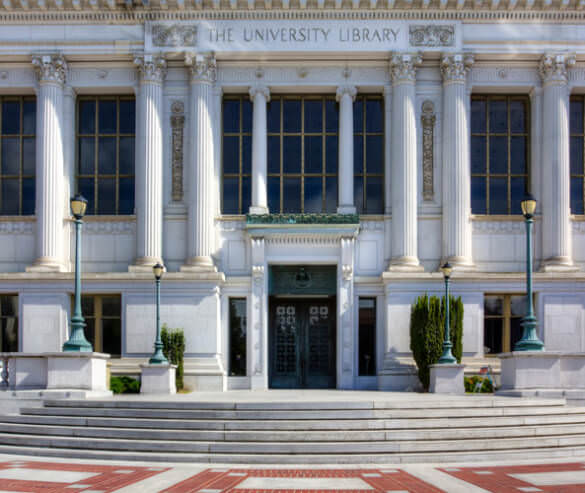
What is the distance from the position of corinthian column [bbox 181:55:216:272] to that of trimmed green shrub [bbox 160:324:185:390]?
9.11 feet

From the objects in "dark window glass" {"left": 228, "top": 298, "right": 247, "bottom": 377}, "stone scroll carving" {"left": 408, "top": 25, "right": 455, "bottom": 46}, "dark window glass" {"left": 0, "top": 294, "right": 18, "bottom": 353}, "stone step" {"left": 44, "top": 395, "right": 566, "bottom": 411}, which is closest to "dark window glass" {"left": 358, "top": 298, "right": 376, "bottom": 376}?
"dark window glass" {"left": 228, "top": 298, "right": 247, "bottom": 377}

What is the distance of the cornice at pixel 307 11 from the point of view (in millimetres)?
31016

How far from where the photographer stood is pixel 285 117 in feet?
106

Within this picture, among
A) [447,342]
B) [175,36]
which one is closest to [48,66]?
[175,36]

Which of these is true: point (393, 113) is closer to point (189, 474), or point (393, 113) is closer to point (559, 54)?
point (559, 54)

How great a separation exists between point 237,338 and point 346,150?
29.6 feet

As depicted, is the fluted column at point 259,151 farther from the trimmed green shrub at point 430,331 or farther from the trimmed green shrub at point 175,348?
the trimmed green shrub at point 430,331

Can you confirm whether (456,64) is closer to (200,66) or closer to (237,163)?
(237,163)

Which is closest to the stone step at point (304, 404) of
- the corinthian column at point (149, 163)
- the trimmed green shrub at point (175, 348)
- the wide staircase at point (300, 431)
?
the wide staircase at point (300, 431)

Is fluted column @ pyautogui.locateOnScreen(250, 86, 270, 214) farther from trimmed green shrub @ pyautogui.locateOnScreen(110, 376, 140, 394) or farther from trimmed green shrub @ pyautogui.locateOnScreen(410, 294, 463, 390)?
trimmed green shrub @ pyautogui.locateOnScreen(110, 376, 140, 394)

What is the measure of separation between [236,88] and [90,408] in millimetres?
17233

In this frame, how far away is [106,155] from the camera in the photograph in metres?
32.3

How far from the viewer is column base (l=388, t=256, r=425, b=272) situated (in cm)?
3020

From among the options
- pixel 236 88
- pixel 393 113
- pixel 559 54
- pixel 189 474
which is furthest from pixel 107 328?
pixel 559 54
